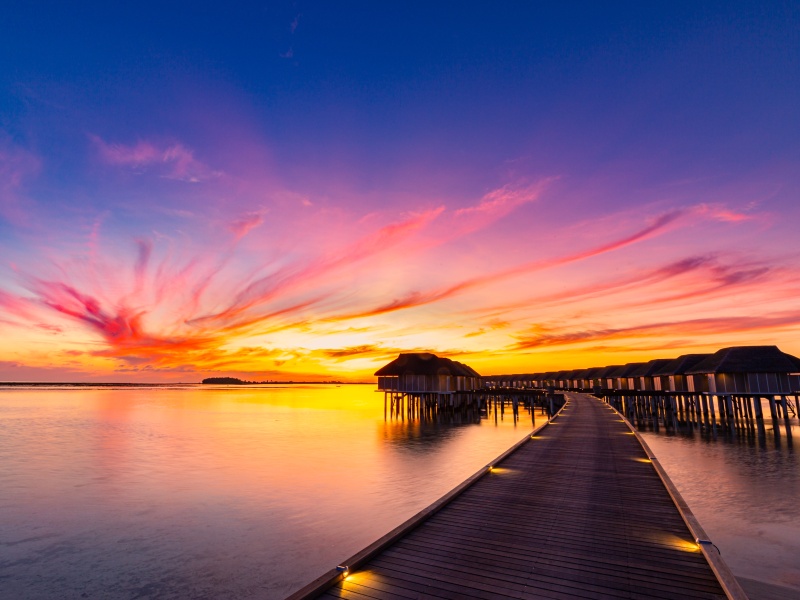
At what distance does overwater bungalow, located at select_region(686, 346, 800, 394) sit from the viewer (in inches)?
1332

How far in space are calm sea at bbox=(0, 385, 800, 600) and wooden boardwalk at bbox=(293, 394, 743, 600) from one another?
12.0ft

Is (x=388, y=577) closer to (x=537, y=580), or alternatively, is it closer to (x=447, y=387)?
(x=537, y=580)

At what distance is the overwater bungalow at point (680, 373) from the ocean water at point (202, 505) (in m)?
22.4

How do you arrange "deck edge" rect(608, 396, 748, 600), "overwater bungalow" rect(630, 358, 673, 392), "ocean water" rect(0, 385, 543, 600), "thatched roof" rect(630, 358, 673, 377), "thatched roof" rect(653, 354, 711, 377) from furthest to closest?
1. "overwater bungalow" rect(630, 358, 673, 392)
2. "thatched roof" rect(630, 358, 673, 377)
3. "thatched roof" rect(653, 354, 711, 377)
4. "ocean water" rect(0, 385, 543, 600)
5. "deck edge" rect(608, 396, 748, 600)

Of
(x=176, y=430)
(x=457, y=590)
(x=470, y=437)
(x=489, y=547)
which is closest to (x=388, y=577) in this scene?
(x=457, y=590)

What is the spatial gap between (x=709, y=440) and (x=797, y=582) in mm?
26228

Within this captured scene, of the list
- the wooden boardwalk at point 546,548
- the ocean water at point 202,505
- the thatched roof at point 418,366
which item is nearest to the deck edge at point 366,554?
the wooden boardwalk at point 546,548

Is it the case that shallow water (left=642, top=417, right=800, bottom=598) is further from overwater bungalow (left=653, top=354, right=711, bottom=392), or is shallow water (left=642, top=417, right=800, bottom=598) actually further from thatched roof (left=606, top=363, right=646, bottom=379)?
thatched roof (left=606, top=363, right=646, bottom=379)

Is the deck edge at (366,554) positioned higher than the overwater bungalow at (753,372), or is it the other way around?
the overwater bungalow at (753,372)

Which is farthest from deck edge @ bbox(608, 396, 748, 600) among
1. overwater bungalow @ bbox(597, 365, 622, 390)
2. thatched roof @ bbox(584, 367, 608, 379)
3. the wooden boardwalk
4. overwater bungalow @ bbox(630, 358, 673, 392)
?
thatched roof @ bbox(584, 367, 608, 379)

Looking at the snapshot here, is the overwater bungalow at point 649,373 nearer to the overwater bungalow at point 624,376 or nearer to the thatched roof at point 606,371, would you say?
the overwater bungalow at point 624,376

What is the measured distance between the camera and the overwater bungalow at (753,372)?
111 ft

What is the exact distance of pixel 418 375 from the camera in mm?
47000

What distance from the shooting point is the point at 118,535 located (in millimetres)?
13281
